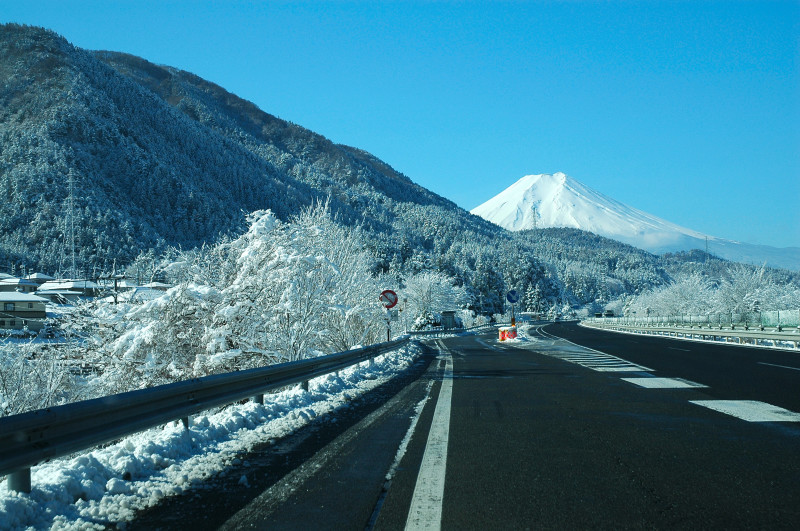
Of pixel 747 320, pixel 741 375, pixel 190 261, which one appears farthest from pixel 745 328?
pixel 190 261

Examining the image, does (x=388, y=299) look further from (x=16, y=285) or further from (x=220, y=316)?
(x=16, y=285)

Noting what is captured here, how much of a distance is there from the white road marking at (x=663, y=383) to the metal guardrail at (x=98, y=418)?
8.27m

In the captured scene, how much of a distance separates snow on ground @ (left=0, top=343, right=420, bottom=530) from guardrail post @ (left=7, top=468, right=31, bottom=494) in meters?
0.06

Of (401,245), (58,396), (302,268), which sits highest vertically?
(401,245)

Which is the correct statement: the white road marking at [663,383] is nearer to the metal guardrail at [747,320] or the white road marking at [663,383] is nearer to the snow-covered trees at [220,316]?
the snow-covered trees at [220,316]

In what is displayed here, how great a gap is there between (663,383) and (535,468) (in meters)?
8.37

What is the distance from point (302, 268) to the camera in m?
18.5

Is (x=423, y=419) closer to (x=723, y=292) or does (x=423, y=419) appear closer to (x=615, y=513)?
(x=615, y=513)

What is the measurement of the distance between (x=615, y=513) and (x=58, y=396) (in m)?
20.2

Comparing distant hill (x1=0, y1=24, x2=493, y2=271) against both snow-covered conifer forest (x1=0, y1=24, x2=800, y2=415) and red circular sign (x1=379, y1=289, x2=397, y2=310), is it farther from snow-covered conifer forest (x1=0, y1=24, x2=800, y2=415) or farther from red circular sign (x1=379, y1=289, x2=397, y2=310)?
red circular sign (x1=379, y1=289, x2=397, y2=310)

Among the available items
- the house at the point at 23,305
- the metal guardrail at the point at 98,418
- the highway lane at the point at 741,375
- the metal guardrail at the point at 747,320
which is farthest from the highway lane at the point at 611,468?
the house at the point at 23,305

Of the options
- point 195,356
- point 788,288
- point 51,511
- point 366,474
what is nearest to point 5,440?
point 51,511

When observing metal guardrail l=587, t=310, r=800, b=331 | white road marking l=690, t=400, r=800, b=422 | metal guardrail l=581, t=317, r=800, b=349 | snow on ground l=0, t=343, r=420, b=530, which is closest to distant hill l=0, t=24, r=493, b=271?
metal guardrail l=587, t=310, r=800, b=331

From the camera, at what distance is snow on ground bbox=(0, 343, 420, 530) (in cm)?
439
